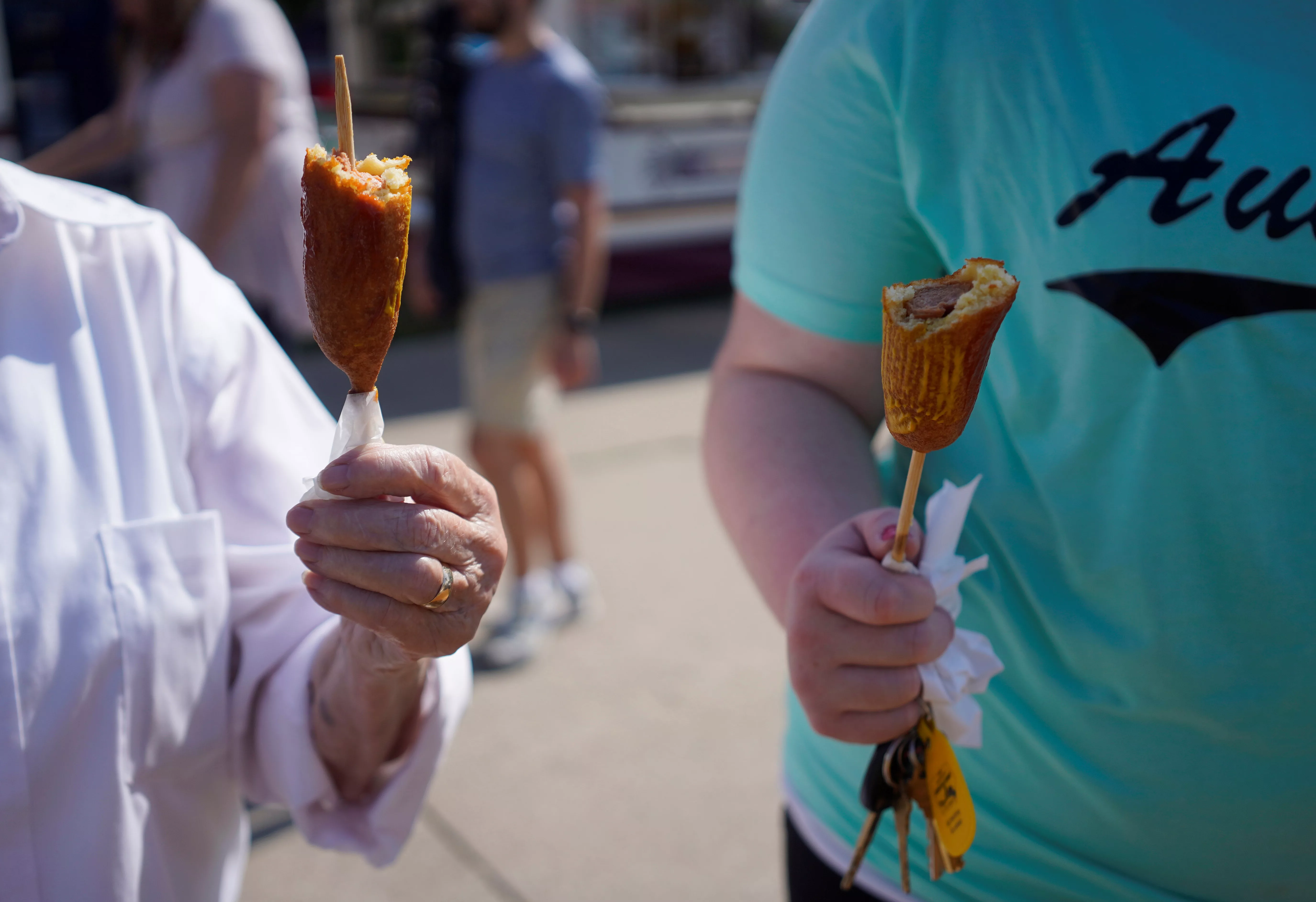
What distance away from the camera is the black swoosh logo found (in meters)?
1.06

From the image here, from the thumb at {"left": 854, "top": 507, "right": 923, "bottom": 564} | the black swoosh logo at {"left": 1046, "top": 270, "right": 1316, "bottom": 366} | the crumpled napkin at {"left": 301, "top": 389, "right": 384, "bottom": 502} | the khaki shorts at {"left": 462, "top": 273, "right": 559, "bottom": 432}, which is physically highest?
the black swoosh logo at {"left": 1046, "top": 270, "right": 1316, "bottom": 366}

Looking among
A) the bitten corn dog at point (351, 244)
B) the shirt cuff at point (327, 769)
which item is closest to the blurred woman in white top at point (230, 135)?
the shirt cuff at point (327, 769)

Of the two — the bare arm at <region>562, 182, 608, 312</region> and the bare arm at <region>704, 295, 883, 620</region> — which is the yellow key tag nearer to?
the bare arm at <region>704, 295, 883, 620</region>

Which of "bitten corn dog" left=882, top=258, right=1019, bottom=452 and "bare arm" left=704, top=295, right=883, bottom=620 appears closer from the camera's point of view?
"bitten corn dog" left=882, top=258, right=1019, bottom=452

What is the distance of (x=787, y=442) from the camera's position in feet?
4.24

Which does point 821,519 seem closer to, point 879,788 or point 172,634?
point 879,788

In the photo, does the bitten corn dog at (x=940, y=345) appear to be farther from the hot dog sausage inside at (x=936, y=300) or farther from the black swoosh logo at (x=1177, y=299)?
the black swoosh logo at (x=1177, y=299)

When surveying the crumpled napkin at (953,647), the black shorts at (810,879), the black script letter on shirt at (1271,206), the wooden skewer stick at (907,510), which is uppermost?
the black script letter on shirt at (1271,206)

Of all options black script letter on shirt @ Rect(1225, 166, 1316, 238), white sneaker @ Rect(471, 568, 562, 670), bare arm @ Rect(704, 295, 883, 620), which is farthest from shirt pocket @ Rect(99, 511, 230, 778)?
white sneaker @ Rect(471, 568, 562, 670)

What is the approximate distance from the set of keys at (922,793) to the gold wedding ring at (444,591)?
1.51 ft

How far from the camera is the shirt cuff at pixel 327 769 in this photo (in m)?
1.24

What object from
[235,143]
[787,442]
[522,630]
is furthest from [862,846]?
[235,143]

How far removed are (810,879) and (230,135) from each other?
9.25ft

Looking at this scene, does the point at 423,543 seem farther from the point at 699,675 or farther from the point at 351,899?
the point at 699,675
